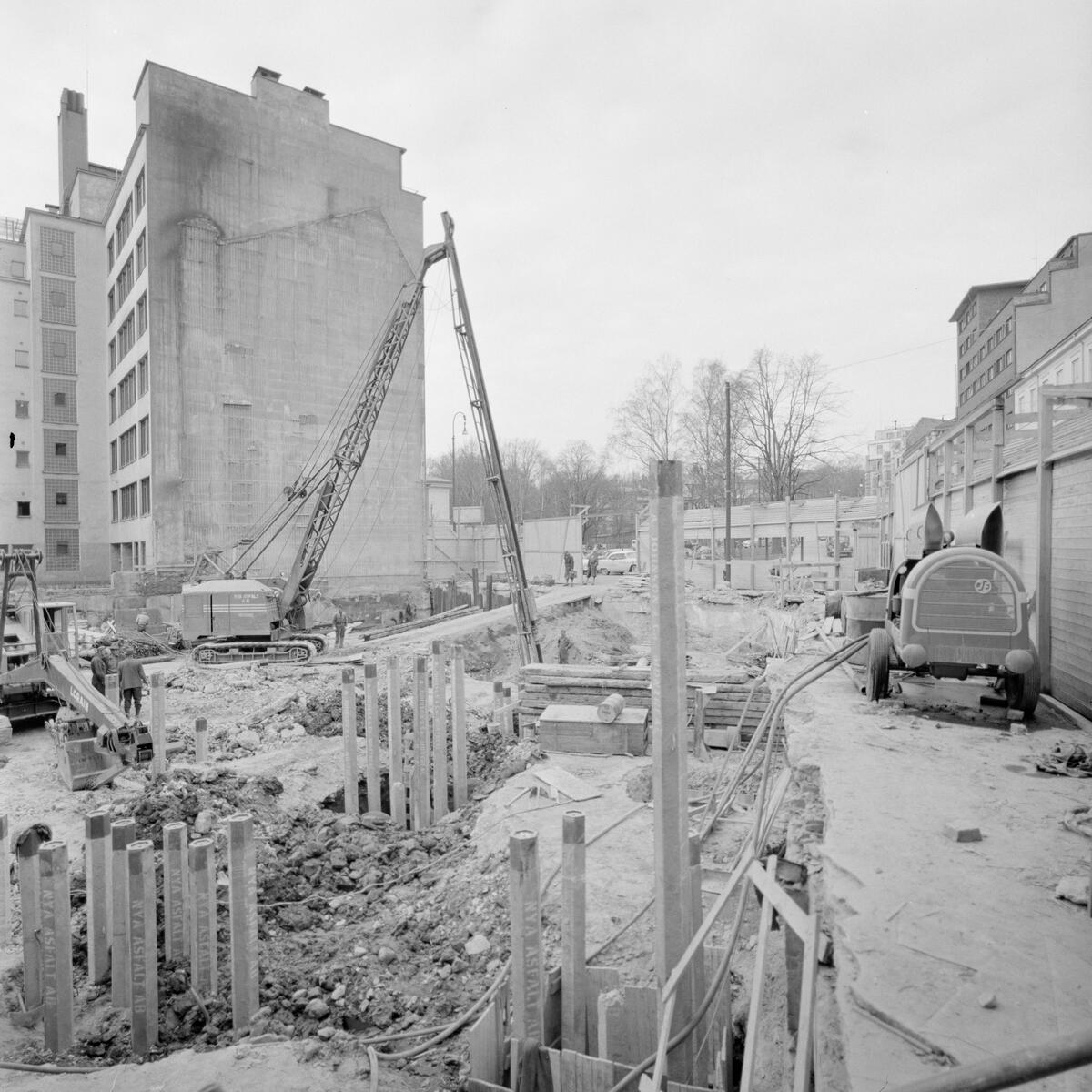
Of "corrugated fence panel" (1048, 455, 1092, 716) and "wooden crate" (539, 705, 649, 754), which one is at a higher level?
"corrugated fence panel" (1048, 455, 1092, 716)

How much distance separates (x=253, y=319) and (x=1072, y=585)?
28.6 metres

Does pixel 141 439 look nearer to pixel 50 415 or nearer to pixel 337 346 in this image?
pixel 337 346

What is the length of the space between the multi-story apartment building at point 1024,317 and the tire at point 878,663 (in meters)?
21.9

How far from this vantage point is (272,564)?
29.6 metres

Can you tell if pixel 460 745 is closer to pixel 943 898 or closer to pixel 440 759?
pixel 440 759

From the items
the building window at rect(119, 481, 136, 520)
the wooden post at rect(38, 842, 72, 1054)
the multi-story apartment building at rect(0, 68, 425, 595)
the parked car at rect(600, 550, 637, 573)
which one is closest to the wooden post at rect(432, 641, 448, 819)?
the wooden post at rect(38, 842, 72, 1054)

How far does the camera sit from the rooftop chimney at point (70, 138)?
40188 mm

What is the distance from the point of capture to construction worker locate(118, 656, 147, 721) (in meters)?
13.3

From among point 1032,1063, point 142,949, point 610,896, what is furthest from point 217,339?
point 1032,1063

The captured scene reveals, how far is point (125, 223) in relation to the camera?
33062 mm

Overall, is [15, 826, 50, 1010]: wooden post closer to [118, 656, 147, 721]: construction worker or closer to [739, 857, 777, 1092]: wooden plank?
[739, 857, 777, 1092]: wooden plank

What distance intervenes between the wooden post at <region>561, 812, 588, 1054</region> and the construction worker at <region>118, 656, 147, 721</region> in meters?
11.3

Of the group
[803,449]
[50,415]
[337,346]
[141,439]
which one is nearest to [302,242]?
[337,346]

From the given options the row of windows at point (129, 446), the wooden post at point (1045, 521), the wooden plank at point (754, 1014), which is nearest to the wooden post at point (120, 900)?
the wooden plank at point (754, 1014)
